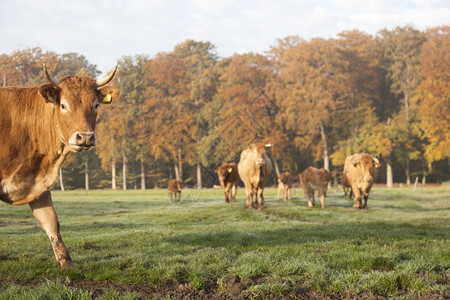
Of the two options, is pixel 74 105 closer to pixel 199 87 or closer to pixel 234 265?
pixel 234 265

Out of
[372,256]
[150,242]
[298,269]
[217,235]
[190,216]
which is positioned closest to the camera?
[298,269]

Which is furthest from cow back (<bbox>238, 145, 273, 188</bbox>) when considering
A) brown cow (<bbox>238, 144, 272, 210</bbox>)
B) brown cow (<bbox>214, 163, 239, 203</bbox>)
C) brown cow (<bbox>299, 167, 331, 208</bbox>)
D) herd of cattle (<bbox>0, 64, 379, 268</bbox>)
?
herd of cattle (<bbox>0, 64, 379, 268</bbox>)

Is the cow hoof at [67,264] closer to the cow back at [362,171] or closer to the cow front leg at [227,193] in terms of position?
the cow back at [362,171]

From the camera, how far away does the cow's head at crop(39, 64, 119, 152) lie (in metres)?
7.03

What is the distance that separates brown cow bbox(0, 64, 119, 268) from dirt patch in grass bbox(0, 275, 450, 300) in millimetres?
1177

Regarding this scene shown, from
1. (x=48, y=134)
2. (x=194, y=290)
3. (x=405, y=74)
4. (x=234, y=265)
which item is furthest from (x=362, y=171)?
(x=405, y=74)

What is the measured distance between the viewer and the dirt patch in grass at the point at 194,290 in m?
5.85

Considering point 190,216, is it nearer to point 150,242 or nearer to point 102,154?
point 150,242

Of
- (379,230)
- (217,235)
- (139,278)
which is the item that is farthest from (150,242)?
(379,230)

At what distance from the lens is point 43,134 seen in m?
7.60

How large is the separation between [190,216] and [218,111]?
40.7 meters

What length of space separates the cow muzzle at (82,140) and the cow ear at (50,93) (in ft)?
2.85

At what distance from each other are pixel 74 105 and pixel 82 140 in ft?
2.42

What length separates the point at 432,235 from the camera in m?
11.5
